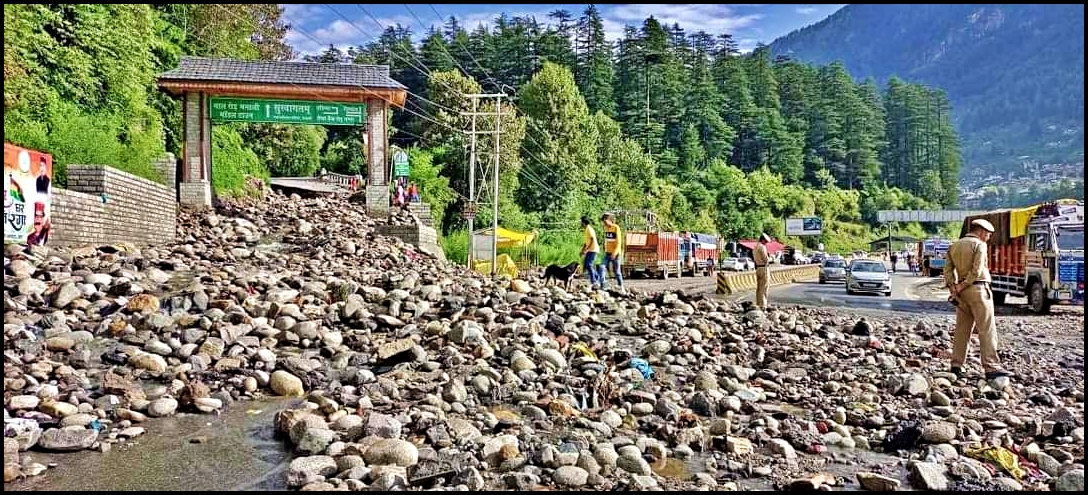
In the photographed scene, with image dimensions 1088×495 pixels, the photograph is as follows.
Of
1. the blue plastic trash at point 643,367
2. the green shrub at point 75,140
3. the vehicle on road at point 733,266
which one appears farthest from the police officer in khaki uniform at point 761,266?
the vehicle on road at point 733,266

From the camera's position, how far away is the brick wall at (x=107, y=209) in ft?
39.3

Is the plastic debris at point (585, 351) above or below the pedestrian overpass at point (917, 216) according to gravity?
below

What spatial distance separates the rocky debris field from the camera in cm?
539

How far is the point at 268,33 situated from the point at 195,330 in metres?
38.6

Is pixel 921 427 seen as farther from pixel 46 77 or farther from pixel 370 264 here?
pixel 46 77

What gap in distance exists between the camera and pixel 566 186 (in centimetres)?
5800

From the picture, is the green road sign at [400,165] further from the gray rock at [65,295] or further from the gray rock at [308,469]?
the gray rock at [308,469]

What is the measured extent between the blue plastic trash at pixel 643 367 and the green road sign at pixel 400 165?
16.1 m

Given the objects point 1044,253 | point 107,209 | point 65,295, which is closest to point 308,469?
point 65,295

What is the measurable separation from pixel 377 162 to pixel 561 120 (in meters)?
38.7

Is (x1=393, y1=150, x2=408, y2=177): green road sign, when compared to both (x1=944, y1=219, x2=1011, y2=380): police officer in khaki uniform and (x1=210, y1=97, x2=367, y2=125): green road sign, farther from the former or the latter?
(x1=944, y1=219, x2=1011, y2=380): police officer in khaki uniform

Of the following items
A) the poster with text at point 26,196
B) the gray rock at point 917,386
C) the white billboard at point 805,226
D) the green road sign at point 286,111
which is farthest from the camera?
the white billboard at point 805,226

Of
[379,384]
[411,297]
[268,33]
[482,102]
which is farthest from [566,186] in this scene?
[379,384]

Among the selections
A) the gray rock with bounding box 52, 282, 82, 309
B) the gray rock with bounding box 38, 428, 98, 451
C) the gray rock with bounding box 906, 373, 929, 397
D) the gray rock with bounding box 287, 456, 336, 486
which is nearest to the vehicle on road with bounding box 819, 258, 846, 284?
the gray rock with bounding box 906, 373, 929, 397
